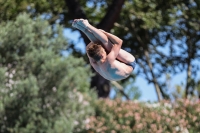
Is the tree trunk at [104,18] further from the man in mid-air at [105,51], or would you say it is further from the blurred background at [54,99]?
the man in mid-air at [105,51]

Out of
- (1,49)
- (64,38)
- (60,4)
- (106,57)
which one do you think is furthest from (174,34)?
(106,57)

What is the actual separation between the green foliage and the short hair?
708 centimetres

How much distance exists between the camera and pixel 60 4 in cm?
1762

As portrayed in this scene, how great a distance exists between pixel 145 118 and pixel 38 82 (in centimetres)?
253

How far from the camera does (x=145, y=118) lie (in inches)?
441

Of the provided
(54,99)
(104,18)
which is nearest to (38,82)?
(54,99)

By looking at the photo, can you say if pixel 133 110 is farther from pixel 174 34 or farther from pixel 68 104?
pixel 174 34

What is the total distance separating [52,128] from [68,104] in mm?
766

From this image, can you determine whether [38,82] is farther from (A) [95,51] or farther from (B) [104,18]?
(A) [95,51]

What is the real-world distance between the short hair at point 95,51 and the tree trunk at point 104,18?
33.7 feet

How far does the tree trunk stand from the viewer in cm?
1457

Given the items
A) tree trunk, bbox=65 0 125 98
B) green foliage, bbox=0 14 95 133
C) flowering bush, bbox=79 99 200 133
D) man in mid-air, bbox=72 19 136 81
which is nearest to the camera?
man in mid-air, bbox=72 19 136 81

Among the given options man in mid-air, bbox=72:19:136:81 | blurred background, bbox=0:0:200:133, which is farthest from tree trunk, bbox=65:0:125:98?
man in mid-air, bbox=72:19:136:81

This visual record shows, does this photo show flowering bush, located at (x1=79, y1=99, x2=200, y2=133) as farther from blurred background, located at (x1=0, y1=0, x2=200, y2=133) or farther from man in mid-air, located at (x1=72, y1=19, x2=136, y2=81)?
man in mid-air, located at (x1=72, y1=19, x2=136, y2=81)
